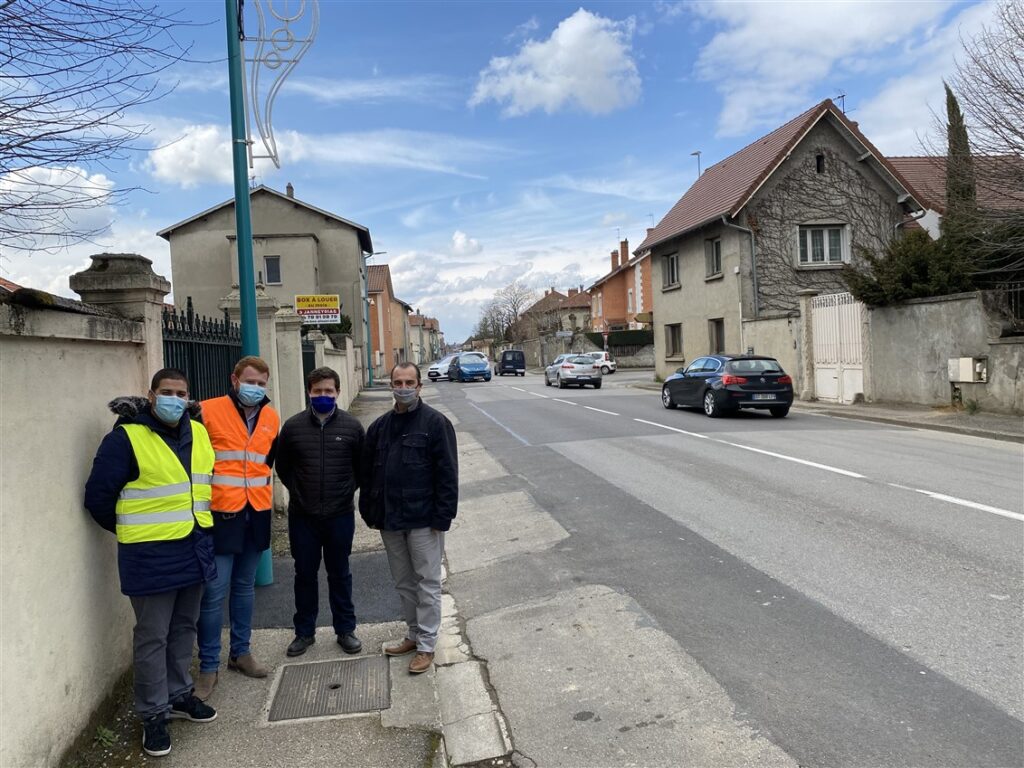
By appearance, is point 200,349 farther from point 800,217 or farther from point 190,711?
point 800,217

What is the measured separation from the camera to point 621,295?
69750 mm

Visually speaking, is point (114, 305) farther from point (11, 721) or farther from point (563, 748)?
point (563, 748)

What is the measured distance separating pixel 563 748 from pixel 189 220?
36.1 m

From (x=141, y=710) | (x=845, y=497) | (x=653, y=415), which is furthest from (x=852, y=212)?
(x=141, y=710)

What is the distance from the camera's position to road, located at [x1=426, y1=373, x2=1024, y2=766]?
351 centimetres

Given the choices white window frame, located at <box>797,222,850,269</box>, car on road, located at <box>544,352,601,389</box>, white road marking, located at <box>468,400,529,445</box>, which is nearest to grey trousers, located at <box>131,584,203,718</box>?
white road marking, located at <box>468,400,529,445</box>

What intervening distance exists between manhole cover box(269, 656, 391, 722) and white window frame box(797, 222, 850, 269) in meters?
24.1

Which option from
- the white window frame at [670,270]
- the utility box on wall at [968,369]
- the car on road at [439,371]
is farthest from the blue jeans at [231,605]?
the car on road at [439,371]

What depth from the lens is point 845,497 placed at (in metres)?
8.12

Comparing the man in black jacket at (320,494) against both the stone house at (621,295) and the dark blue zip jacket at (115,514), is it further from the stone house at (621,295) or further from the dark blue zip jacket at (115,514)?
the stone house at (621,295)

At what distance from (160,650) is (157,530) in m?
0.57

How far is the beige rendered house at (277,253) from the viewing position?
34.3m

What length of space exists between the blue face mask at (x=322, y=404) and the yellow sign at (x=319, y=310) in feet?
53.1

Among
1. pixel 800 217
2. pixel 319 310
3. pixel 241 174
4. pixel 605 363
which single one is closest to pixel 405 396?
pixel 241 174
